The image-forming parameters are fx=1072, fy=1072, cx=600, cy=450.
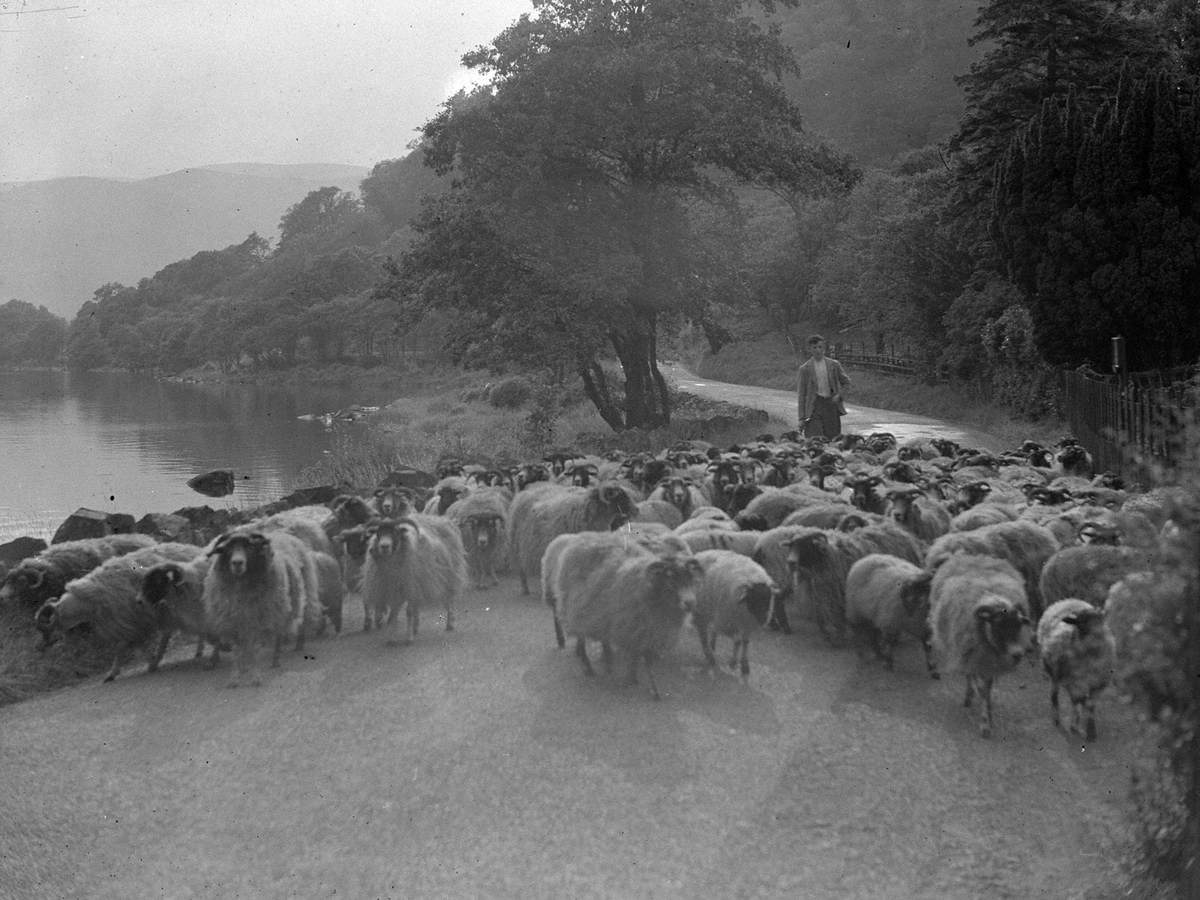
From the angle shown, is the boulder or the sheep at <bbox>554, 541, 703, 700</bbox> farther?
the boulder

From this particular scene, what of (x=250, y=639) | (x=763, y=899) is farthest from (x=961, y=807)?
(x=250, y=639)

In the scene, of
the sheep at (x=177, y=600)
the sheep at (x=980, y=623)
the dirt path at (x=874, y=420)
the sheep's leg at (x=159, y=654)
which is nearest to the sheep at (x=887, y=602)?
the sheep at (x=980, y=623)

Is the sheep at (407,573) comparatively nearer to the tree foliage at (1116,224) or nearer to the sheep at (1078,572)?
the sheep at (1078,572)

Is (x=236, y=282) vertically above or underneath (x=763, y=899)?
above

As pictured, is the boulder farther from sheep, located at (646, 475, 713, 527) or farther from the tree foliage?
the tree foliage

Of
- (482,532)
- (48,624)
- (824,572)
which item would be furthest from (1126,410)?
(48,624)

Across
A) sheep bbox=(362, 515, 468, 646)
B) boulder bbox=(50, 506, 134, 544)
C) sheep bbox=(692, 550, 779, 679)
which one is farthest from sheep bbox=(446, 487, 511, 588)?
boulder bbox=(50, 506, 134, 544)

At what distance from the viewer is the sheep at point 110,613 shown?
998 cm

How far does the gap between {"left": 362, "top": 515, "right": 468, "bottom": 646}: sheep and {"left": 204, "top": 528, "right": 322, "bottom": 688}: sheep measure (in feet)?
2.69

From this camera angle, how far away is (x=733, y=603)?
873 centimetres

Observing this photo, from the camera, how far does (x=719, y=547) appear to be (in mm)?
10633

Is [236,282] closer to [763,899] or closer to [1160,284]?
[1160,284]

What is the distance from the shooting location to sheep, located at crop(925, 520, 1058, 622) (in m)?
9.63

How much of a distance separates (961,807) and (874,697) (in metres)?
1.89
